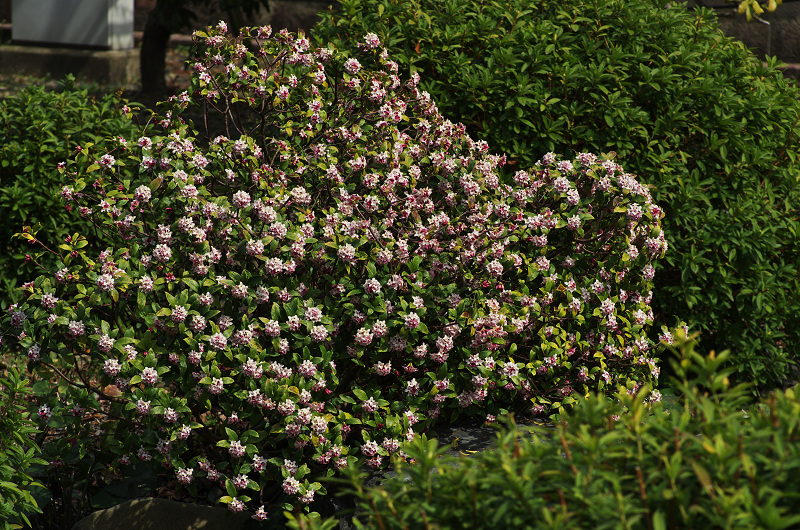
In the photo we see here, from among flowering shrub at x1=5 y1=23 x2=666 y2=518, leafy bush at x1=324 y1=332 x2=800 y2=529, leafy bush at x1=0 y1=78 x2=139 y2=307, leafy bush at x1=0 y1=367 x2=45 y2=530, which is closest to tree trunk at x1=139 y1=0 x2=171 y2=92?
leafy bush at x1=0 y1=78 x2=139 y2=307

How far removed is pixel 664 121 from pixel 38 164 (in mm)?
4061

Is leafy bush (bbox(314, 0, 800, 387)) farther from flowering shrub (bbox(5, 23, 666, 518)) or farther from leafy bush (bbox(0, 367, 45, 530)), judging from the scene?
leafy bush (bbox(0, 367, 45, 530))

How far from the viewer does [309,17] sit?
41.1ft

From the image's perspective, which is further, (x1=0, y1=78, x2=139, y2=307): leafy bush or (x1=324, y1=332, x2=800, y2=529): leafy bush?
(x1=0, y1=78, x2=139, y2=307): leafy bush

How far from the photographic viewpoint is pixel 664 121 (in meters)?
4.82

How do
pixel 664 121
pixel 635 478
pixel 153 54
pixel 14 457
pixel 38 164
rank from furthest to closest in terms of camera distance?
pixel 153 54, pixel 38 164, pixel 664 121, pixel 14 457, pixel 635 478

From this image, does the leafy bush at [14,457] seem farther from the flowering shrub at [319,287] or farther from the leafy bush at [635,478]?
the leafy bush at [635,478]

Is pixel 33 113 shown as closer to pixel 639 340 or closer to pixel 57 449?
pixel 57 449

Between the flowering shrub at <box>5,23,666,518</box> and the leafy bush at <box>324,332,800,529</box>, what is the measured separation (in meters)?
1.32

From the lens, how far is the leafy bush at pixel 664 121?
472 cm

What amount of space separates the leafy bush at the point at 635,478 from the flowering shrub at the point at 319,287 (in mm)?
1322

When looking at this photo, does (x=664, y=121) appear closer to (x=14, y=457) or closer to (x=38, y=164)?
(x=14, y=457)

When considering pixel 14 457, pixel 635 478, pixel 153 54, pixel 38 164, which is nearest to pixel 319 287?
pixel 14 457

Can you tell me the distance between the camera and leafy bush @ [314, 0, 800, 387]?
4723 millimetres
